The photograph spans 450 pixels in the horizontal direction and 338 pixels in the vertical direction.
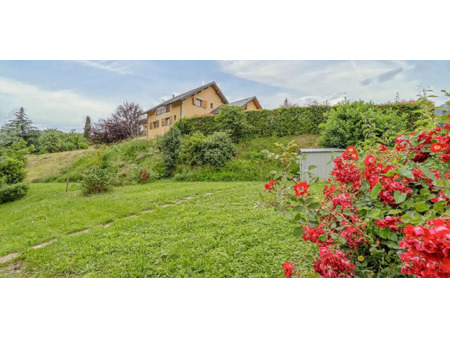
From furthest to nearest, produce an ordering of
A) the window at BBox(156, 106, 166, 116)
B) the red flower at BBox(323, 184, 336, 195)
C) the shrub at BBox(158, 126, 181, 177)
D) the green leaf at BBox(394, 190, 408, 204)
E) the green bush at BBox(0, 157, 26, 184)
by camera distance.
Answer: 1. the window at BBox(156, 106, 166, 116)
2. the shrub at BBox(158, 126, 181, 177)
3. the green bush at BBox(0, 157, 26, 184)
4. the red flower at BBox(323, 184, 336, 195)
5. the green leaf at BBox(394, 190, 408, 204)

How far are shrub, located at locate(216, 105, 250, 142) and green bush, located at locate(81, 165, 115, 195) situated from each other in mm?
4212

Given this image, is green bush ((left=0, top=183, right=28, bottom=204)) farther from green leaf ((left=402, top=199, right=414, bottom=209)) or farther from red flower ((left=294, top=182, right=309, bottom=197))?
green leaf ((left=402, top=199, right=414, bottom=209))

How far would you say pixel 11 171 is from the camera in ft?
18.6

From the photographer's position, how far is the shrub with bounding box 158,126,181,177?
6965 millimetres

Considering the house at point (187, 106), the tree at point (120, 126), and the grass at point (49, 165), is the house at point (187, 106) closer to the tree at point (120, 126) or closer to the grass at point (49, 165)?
the tree at point (120, 126)

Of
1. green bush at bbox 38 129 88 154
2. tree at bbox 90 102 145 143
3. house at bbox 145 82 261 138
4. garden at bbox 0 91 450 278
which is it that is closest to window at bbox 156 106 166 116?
house at bbox 145 82 261 138

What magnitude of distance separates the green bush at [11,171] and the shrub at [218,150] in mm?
5233

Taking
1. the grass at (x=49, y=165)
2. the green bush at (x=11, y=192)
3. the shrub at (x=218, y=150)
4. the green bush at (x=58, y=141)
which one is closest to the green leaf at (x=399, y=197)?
the shrub at (x=218, y=150)

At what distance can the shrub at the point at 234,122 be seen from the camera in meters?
7.59

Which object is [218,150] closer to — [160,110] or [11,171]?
[11,171]

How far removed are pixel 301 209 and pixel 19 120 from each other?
6.62m
